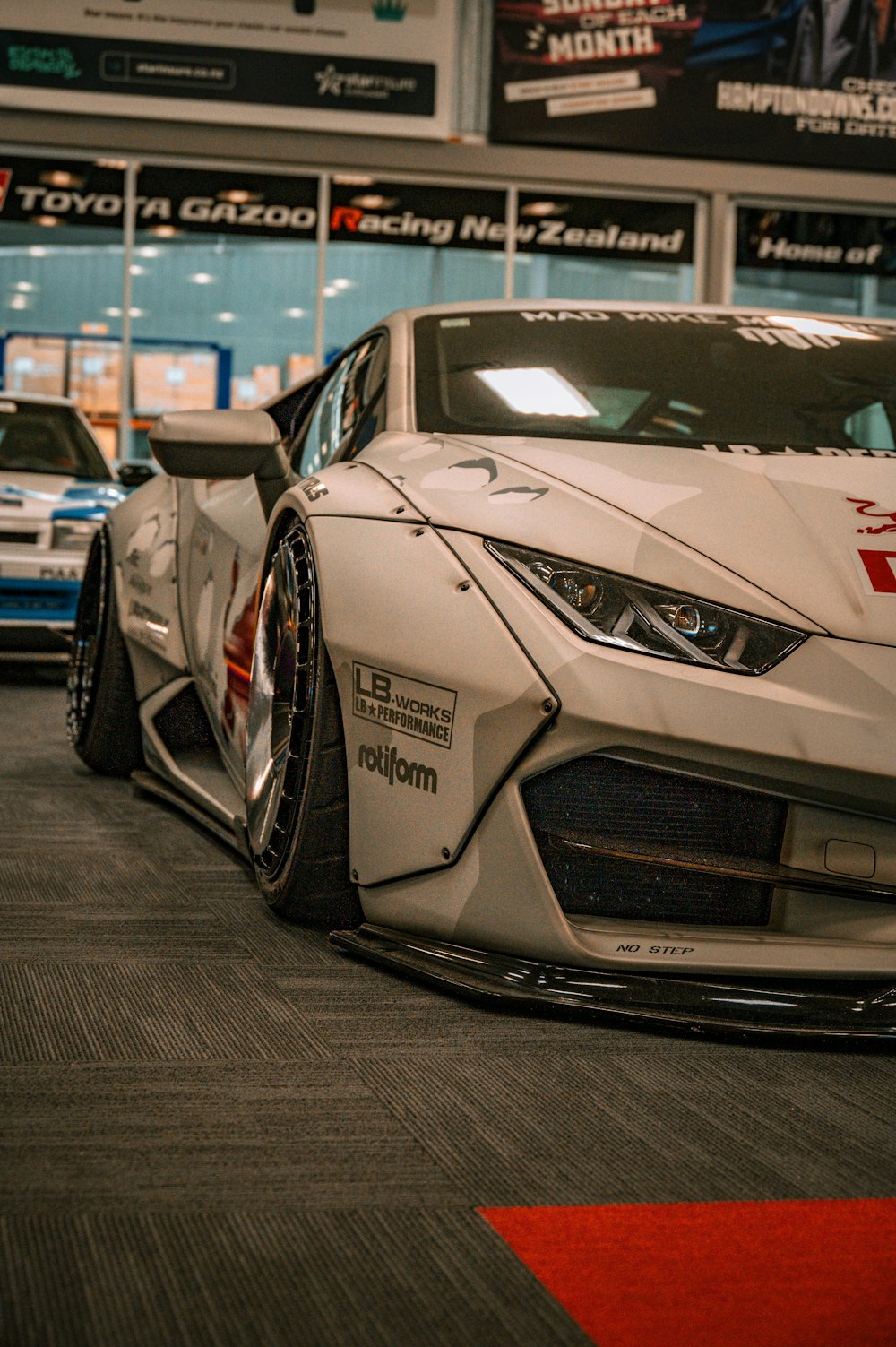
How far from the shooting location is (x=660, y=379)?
2795mm

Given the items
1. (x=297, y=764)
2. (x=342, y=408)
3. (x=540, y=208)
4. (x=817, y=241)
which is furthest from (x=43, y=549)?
(x=817, y=241)

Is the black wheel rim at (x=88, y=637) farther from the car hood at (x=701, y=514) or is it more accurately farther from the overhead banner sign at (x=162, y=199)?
the overhead banner sign at (x=162, y=199)

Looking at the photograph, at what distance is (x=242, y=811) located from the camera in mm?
2920

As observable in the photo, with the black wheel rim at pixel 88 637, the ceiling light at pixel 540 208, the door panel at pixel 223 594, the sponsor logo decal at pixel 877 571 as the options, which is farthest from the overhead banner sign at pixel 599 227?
the sponsor logo decal at pixel 877 571

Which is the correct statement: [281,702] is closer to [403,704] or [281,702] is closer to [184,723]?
[403,704]

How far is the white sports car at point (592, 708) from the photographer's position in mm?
1925

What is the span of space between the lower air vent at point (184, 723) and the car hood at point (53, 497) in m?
3.24

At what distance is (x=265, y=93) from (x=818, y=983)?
9771mm

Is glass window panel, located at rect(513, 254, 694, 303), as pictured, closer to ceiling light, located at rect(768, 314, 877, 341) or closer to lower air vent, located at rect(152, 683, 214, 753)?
lower air vent, located at rect(152, 683, 214, 753)

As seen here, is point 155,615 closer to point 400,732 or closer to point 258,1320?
point 400,732

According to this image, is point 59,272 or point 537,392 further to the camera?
point 59,272

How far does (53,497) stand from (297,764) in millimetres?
4837

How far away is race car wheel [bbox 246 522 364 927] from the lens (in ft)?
7.59

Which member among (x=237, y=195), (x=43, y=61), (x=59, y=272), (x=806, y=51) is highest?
(x=806, y=51)
